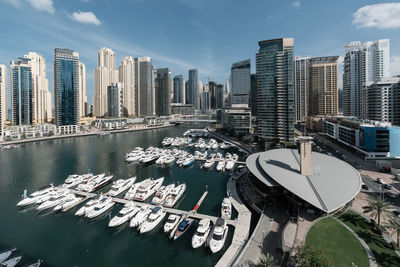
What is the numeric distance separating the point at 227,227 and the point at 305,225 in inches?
438

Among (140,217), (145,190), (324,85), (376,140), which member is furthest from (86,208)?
(324,85)

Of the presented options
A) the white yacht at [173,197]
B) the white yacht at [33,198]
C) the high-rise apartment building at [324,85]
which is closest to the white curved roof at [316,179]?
the white yacht at [173,197]

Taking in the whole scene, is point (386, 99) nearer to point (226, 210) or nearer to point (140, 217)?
point (226, 210)

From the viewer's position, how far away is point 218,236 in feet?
90.2

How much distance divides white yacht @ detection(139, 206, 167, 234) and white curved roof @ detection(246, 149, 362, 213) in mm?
19474

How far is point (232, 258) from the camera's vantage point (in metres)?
23.9

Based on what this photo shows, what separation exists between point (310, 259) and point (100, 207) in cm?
3513

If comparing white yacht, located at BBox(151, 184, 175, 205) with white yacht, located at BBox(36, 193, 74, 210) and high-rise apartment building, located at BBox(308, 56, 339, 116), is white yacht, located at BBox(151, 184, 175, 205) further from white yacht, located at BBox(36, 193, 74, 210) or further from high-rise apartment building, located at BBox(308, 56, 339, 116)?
high-rise apartment building, located at BBox(308, 56, 339, 116)

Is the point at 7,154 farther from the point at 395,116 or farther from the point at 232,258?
the point at 395,116

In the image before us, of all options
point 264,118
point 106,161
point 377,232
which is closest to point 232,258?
point 377,232

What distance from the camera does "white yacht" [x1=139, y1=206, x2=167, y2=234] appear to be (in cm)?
3102

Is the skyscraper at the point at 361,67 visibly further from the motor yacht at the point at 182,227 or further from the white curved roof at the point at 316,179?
the motor yacht at the point at 182,227

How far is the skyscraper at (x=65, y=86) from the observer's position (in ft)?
482

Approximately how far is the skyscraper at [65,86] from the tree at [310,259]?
582 ft
